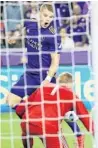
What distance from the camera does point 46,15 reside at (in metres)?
1.71

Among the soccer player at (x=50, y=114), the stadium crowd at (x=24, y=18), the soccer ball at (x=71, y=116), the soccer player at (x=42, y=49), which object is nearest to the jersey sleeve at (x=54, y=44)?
the soccer player at (x=42, y=49)

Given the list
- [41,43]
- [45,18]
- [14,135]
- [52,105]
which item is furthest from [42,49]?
[14,135]

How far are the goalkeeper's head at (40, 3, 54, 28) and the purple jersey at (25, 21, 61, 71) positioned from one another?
18mm

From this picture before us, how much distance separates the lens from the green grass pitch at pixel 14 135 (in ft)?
6.87

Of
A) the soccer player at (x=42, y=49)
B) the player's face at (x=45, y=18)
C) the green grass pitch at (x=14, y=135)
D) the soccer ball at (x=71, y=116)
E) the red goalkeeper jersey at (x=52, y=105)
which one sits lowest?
the green grass pitch at (x=14, y=135)

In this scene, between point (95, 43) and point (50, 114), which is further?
point (50, 114)

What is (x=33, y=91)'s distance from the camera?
1.85 m

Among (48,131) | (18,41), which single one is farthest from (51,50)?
(18,41)

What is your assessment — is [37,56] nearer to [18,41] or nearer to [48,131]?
[48,131]

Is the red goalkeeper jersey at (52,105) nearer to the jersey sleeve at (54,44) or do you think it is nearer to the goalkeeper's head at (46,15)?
the jersey sleeve at (54,44)

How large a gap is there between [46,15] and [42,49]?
5.6 inches

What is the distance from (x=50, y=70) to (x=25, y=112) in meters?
0.21

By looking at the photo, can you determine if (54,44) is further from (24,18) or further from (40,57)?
(24,18)

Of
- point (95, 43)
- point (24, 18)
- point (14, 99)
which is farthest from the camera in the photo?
point (24, 18)
